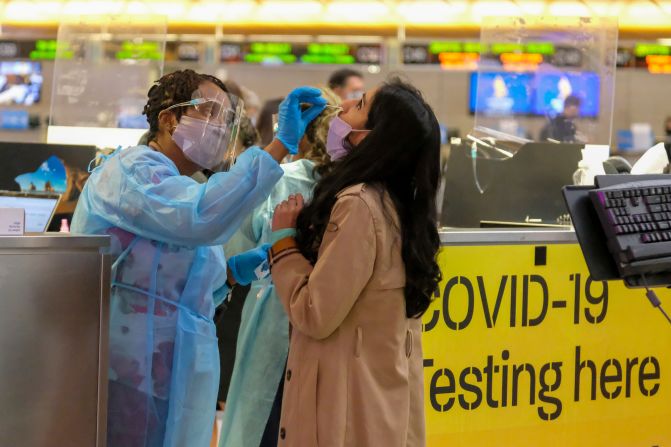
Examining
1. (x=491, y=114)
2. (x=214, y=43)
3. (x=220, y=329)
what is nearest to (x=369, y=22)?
(x=214, y=43)

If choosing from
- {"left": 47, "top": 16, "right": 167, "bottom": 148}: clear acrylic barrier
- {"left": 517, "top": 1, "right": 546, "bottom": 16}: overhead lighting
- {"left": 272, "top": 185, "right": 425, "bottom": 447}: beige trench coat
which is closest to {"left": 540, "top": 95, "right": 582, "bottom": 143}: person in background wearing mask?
{"left": 47, "top": 16, "right": 167, "bottom": 148}: clear acrylic barrier

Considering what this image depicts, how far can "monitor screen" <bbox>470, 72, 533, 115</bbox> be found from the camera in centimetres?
558

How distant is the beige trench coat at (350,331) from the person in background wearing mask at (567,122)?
3216 mm

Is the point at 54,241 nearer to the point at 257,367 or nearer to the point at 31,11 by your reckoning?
the point at 257,367

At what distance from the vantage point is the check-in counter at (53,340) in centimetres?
222

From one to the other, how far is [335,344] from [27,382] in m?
0.70

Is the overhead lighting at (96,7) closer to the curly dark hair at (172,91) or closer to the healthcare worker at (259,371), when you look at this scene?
the healthcare worker at (259,371)

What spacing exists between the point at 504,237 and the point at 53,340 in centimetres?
166

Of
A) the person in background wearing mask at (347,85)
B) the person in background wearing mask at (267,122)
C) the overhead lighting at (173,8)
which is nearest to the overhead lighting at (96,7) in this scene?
the person in background wearing mask at (267,122)

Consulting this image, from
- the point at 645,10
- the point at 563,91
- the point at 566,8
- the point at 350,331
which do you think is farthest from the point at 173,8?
the point at 350,331

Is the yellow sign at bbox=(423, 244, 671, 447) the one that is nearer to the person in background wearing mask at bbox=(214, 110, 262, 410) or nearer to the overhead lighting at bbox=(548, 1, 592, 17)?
the person in background wearing mask at bbox=(214, 110, 262, 410)

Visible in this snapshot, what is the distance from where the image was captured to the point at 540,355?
3.44m

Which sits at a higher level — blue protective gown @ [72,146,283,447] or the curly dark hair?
the curly dark hair

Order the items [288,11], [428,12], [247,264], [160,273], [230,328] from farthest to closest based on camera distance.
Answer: [288,11], [428,12], [230,328], [247,264], [160,273]
